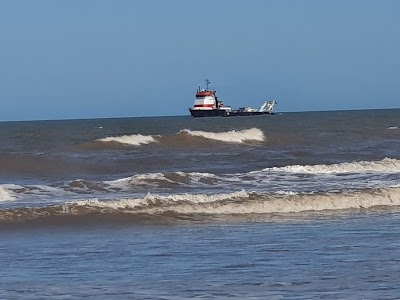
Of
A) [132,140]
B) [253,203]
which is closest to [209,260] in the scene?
[253,203]

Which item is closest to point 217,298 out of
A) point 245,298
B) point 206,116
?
point 245,298

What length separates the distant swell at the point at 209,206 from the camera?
15.6 metres

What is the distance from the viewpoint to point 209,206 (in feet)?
53.3

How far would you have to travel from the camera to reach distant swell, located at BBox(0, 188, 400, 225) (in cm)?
1565

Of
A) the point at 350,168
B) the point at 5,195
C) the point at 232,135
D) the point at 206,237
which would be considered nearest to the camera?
the point at 206,237

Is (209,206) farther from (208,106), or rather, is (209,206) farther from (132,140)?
(208,106)

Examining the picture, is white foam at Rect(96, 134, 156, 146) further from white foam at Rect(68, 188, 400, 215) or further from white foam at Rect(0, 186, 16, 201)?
white foam at Rect(68, 188, 400, 215)

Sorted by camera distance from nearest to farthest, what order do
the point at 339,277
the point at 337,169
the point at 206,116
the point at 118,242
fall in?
the point at 339,277 → the point at 118,242 → the point at 337,169 → the point at 206,116

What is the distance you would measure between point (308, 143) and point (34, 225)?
33172 mm

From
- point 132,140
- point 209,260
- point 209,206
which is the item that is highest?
point 132,140

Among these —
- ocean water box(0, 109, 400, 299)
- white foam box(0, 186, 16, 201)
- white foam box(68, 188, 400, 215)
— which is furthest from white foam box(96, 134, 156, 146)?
white foam box(68, 188, 400, 215)

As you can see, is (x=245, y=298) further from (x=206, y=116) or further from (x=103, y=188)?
(x=206, y=116)

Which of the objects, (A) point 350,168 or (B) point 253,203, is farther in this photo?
(A) point 350,168

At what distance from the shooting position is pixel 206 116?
104 m
